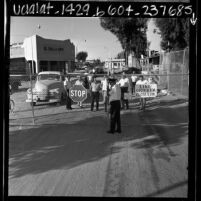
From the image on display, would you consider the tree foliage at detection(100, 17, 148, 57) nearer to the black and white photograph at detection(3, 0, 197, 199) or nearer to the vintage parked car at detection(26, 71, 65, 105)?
the black and white photograph at detection(3, 0, 197, 199)

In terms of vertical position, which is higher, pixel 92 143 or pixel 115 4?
pixel 115 4

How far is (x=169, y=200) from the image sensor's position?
4.03 metres

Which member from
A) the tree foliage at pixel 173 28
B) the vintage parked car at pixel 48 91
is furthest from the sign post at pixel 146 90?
the tree foliage at pixel 173 28

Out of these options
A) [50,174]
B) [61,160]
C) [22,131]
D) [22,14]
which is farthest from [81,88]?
[22,14]

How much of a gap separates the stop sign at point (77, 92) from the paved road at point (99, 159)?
3.44 feet

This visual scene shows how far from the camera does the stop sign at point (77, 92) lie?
1006cm

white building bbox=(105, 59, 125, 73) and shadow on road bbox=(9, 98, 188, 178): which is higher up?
white building bbox=(105, 59, 125, 73)

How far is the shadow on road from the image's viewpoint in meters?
6.25

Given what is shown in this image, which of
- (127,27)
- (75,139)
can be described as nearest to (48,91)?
(127,27)

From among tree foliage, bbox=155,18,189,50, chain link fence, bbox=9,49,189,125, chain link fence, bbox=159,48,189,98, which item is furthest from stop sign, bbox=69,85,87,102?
tree foliage, bbox=155,18,189,50

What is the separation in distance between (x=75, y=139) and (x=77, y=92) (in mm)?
2400

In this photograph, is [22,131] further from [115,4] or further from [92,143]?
[115,4]

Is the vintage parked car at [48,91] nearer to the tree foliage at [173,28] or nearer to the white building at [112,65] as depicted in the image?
the white building at [112,65]
